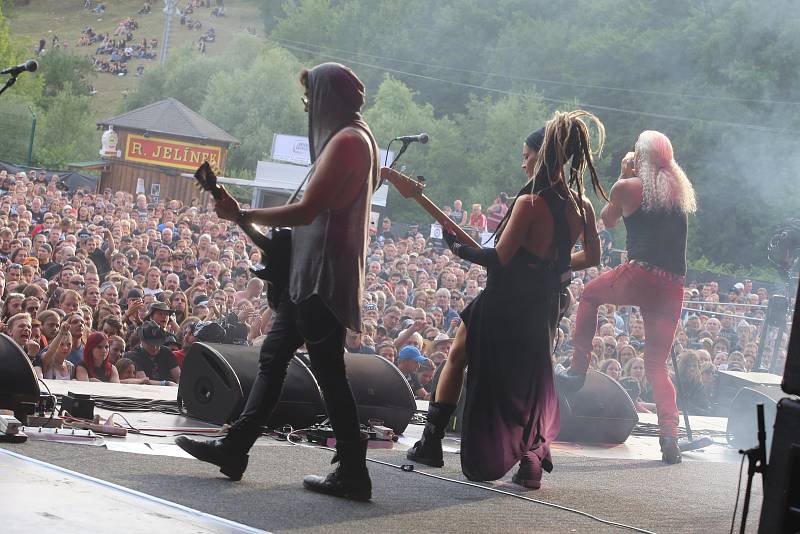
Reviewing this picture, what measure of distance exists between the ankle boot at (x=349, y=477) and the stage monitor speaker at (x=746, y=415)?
375 cm

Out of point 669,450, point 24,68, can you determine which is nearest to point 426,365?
point 669,450

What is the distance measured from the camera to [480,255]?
4.66 metres

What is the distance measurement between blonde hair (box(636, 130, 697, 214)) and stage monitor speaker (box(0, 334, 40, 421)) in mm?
3131

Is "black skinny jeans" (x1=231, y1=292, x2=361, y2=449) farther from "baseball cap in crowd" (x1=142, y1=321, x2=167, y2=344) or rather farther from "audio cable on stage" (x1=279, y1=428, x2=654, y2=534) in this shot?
"baseball cap in crowd" (x1=142, y1=321, x2=167, y2=344)

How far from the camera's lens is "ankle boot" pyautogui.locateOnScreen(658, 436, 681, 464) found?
6.05 m

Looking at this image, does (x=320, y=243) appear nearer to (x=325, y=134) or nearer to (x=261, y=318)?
(x=325, y=134)

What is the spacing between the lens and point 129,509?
3348 millimetres

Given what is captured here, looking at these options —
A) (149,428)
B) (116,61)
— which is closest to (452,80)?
(116,61)

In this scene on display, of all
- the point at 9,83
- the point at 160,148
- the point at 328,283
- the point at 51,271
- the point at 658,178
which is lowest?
the point at 51,271

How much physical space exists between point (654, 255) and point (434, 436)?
1.73m

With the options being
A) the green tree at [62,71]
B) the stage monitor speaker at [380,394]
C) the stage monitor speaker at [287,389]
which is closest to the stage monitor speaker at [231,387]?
the stage monitor speaker at [287,389]

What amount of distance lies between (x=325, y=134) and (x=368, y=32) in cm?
6383

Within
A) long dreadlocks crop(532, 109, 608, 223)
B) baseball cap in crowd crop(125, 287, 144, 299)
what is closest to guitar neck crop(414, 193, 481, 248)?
long dreadlocks crop(532, 109, 608, 223)

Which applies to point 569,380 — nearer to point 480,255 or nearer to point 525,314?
point 525,314
